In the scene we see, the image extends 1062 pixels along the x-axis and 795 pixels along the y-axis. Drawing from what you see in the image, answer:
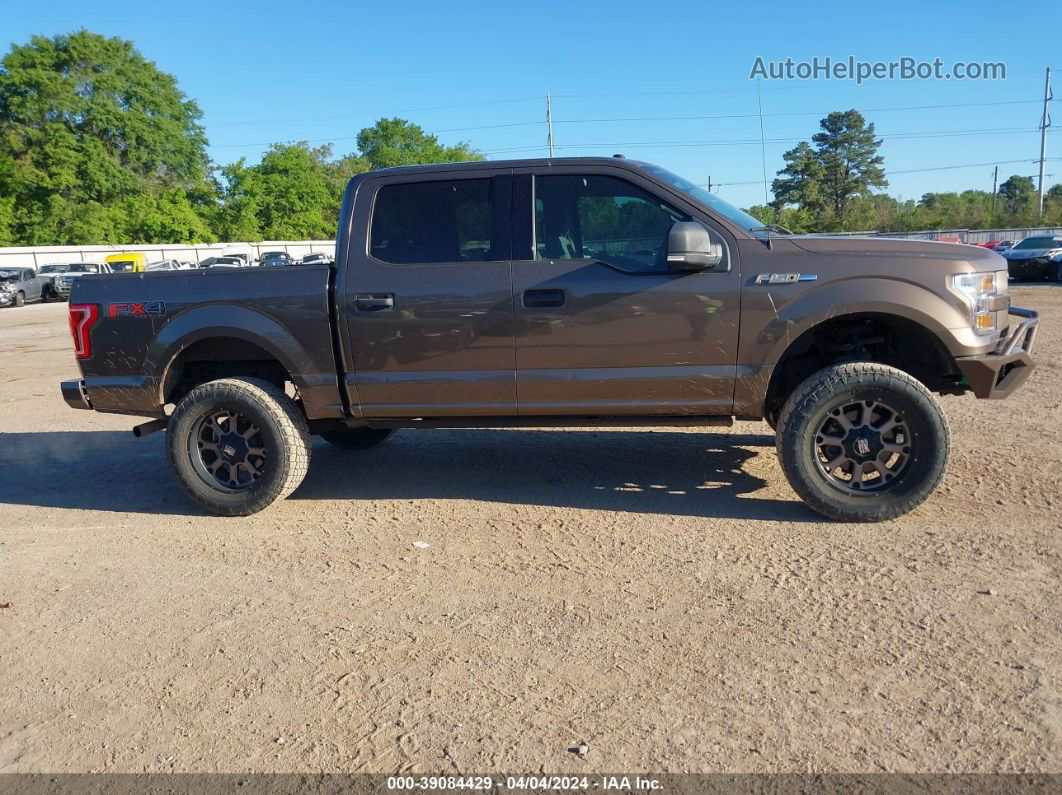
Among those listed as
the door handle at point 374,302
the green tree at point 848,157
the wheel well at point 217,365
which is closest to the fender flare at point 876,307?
the door handle at point 374,302

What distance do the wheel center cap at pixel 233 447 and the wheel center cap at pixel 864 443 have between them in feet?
11.9

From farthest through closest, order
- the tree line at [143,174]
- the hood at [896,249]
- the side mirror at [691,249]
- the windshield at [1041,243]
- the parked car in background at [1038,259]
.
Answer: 1. the tree line at [143,174]
2. the windshield at [1041,243]
3. the parked car in background at [1038,259]
4. the hood at [896,249]
5. the side mirror at [691,249]

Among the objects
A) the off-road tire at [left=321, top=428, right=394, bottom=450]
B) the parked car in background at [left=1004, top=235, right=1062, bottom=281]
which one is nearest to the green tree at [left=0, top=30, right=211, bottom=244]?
the parked car in background at [left=1004, top=235, right=1062, bottom=281]

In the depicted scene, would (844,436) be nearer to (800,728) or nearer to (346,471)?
(800,728)

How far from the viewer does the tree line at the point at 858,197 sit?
2028 inches

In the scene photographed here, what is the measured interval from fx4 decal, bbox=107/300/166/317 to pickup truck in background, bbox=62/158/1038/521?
16mm

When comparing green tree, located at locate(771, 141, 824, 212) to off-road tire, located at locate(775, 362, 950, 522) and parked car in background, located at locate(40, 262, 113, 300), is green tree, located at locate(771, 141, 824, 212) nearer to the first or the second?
parked car in background, located at locate(40, 262, 113, 300)

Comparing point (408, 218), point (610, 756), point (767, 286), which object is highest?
point (408, 218)

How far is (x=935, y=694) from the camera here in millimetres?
2791

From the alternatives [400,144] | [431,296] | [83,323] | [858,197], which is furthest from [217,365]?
[400,144]

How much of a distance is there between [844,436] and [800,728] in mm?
2192

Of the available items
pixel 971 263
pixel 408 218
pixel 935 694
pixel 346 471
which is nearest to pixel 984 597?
pixel 935 694

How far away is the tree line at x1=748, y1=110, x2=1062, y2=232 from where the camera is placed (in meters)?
51.5

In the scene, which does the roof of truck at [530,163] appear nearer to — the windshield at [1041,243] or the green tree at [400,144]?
the windshield at [1041,243]
